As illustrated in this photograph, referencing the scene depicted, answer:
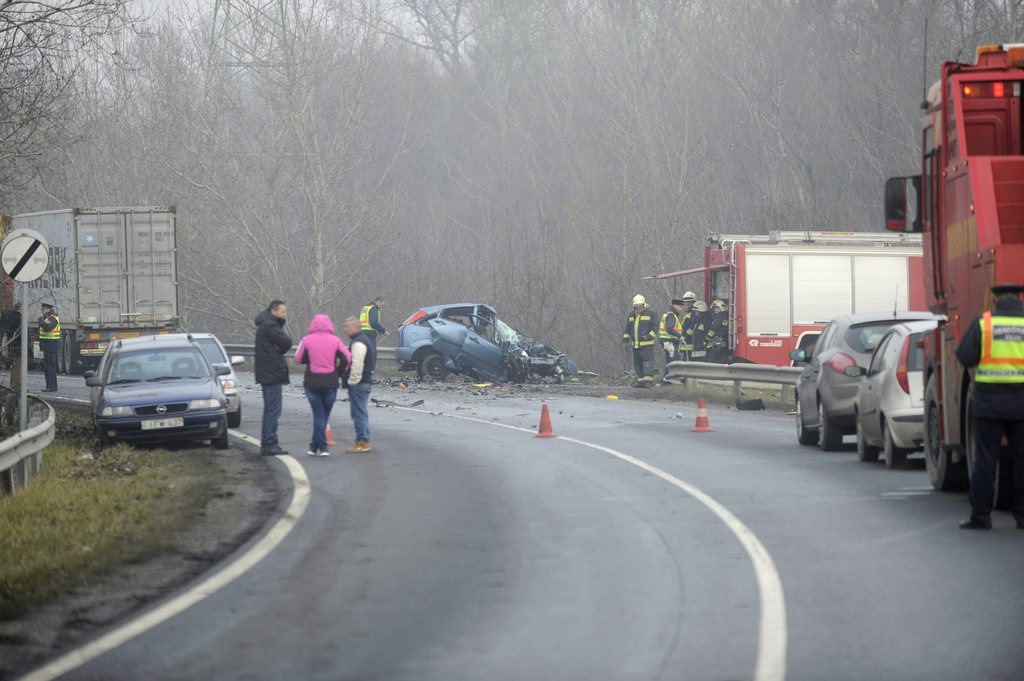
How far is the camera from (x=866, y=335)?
1877 cm

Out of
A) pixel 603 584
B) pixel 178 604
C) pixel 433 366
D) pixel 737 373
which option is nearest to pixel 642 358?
pixel 737 373

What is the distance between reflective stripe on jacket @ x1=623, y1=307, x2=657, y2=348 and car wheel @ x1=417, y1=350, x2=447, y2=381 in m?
4.89

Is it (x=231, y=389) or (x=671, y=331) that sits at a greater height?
(x=671, y=331)

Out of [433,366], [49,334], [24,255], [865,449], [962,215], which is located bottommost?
[865,449]

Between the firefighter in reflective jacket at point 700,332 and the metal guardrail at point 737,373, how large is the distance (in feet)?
2.94

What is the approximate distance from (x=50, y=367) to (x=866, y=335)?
69.2 feet

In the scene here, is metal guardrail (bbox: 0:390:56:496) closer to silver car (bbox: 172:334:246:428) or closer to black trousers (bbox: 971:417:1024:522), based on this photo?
silver car (bbox: 172:334:246:428)

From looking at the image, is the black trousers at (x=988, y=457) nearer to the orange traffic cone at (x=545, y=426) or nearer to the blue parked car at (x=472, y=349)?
the orange traffic cone at (x=545, y=426)

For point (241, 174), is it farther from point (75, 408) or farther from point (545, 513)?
point (545, 513)

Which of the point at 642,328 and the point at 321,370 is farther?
the point at 642,328

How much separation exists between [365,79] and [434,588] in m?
40.0

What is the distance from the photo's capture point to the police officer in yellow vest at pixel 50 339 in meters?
33.3

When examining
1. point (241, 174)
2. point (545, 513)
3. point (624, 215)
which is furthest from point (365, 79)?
point (545, 513)

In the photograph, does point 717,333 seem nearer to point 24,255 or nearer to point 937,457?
point 24,255
